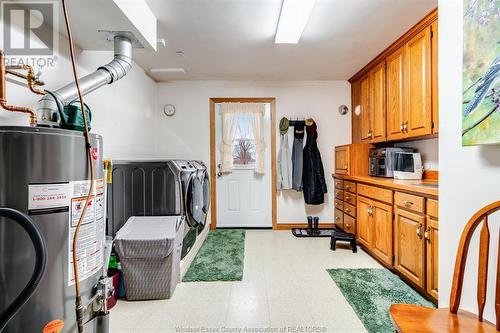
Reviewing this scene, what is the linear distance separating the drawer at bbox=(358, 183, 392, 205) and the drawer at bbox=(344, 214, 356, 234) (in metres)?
0.41

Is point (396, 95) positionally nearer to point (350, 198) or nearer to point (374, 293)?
point (350, 198)

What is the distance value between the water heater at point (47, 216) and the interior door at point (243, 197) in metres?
2.91

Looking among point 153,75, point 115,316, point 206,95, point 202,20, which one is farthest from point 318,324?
→ point 153,75

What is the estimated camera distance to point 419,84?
7.34 feet

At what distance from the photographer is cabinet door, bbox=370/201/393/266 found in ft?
7.50

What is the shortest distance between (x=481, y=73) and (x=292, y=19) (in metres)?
1.46

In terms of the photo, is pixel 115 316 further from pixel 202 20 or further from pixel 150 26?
pixel 202 20

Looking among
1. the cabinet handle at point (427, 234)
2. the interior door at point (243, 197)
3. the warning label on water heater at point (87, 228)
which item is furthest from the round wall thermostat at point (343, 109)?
the warning label on water heater at point (87, 228)

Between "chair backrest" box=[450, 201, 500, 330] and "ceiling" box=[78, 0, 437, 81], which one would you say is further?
"ceiling" box=[78, 0, 437, 81]

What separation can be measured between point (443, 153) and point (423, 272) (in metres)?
1.14

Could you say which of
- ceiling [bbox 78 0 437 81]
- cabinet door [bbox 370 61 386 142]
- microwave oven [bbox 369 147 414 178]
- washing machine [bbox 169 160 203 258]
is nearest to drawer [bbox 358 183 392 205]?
microwave oven [bbox 369 147 414 178]

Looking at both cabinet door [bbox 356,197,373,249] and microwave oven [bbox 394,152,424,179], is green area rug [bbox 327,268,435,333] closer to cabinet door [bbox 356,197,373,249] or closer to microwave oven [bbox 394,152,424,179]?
cabinet door [bbox 356,197,373,249]

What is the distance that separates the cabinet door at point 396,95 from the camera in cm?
248

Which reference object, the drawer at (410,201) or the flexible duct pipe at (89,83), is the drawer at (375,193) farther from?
the flexible duct pipe at (89,83)
